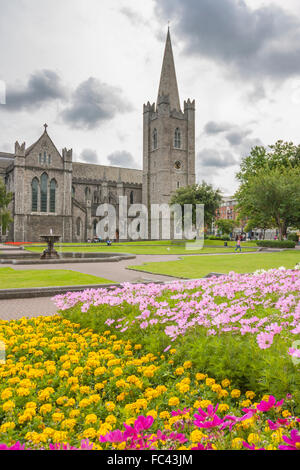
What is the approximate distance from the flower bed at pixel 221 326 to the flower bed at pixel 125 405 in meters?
0.15

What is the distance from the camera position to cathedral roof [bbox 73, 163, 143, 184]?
75125 mm

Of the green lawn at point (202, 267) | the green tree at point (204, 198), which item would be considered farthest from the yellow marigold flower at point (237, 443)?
the green tree at point (204, 198)

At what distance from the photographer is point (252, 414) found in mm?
2627

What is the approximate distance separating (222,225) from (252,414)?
9875cm

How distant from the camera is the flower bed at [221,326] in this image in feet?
10.7

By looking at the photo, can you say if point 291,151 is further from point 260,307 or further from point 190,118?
point 260,307

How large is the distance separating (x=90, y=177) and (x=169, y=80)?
27.4 metres

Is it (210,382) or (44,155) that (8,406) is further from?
(44,155)

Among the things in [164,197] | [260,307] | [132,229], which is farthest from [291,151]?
[260,307]

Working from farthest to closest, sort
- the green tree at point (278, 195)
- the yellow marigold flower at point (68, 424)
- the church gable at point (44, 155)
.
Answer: the church gable at point (44, 155)
the green tree at point (278, 195)
the yellow marigold flower at point (68, 424)

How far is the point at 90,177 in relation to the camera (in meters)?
75.4

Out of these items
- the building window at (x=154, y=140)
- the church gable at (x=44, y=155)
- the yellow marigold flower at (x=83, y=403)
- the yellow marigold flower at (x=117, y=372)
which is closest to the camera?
the yellow marigold flower at (x=83, y=403)

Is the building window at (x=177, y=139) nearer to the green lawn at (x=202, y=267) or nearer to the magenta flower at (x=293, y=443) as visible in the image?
the green lawn at (x=202, y=267)

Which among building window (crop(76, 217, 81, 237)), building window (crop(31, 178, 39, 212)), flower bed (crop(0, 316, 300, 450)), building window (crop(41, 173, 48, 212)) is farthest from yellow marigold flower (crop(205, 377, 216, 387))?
building window (crop(76, 217, 81, 237))
